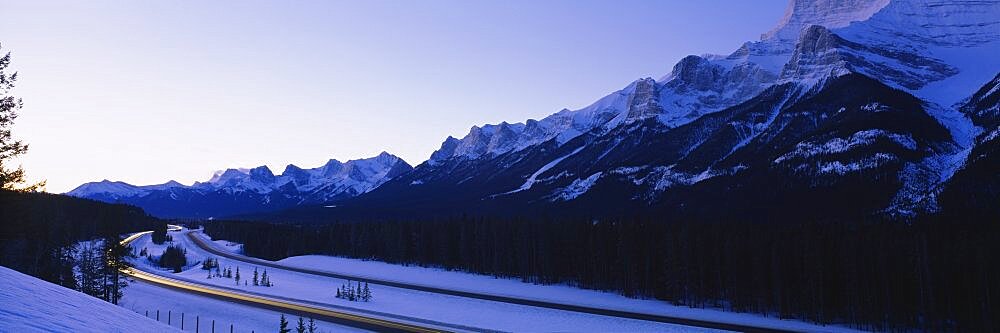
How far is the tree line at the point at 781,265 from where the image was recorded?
203ft

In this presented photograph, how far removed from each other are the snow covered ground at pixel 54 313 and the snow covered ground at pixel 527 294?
37141 millimetres

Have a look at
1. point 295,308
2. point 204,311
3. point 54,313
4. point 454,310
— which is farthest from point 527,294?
point 54,313

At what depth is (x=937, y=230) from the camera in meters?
77.2

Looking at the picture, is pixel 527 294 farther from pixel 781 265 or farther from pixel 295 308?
pixel 295 308

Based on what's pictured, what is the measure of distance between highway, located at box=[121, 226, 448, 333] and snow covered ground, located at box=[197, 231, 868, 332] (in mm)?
7946

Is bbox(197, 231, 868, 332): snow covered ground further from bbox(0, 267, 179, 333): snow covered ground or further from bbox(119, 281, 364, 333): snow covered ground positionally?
bbox(0, 267, 179, 333): snow covered ground

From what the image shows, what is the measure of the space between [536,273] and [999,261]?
63.3 metres

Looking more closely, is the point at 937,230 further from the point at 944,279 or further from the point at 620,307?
the point at 620,307

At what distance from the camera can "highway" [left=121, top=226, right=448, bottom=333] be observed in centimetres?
4772

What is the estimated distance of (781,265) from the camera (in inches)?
2840

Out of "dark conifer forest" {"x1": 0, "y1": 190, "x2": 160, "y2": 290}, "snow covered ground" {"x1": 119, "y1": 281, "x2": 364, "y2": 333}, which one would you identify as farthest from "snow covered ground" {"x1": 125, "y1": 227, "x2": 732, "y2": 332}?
"dark conifer forest" {"x1": 0, "y1": 190, "x2": 160, "y2": 290}

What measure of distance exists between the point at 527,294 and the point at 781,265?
3296cm

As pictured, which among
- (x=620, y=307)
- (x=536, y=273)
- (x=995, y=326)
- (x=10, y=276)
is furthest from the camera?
(x=536, y=273)

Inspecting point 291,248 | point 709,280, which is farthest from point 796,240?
point 291,248
